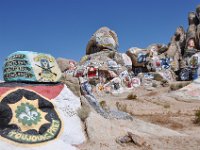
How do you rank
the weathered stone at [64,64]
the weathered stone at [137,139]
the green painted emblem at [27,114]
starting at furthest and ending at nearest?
the weathered stone at [64,64] < the weathered stone at [137,139] < the green painted emblem at [27,114]

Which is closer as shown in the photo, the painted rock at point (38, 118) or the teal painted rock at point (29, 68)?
the painted rock at point (38, 118)

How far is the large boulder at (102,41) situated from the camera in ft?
152

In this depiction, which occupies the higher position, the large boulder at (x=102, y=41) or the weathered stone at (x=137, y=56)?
the large boulder at (x=102, y=41)

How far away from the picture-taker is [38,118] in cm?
1019

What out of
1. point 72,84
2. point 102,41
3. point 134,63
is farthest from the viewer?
point 134,63

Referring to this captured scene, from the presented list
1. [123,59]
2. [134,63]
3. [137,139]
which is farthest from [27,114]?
[134,63]

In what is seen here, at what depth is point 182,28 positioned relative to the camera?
5509 cm

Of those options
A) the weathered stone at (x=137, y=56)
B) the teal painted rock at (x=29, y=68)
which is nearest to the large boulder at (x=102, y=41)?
the weathered stone at (x=137, y=56)

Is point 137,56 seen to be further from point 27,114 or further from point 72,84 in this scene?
point 27,114

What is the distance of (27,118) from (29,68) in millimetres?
2139

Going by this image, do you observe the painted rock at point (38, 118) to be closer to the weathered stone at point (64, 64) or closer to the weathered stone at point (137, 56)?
the weathered stone at point (64, 64)

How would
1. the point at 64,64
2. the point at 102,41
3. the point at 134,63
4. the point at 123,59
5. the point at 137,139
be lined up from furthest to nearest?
the point at 134,63 → the point at 102,41 → the point at 123,59 → the point at 64,64 → the point at 137,139

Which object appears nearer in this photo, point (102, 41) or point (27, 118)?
point (27, 118)

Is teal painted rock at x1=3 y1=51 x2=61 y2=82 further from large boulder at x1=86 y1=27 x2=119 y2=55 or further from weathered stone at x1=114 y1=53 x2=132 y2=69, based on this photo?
large boulder at x1=86 y1=27 x2=119 y2=55
